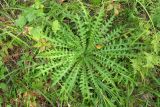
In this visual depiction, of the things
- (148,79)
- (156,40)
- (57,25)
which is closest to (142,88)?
(148,79)

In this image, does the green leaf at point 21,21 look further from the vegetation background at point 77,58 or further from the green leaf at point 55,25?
the green leaf at point 55,25

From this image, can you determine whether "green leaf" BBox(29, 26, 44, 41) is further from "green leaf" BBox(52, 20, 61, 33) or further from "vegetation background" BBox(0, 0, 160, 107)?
"green leaf" BBox(52, 20, 61, 33)

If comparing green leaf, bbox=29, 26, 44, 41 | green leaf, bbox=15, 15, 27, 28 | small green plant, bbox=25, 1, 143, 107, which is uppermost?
green leaf, bbox=15, 15, 27, 28

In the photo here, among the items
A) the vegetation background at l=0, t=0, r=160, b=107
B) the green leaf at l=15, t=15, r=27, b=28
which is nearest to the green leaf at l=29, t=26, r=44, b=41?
the vegetation background at l=0, t=0, r=160, b=107

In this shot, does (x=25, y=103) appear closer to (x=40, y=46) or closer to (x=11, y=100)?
(x=11, y=100)

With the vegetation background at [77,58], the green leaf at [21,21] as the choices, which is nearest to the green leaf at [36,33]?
the vegetation background at [77,58]

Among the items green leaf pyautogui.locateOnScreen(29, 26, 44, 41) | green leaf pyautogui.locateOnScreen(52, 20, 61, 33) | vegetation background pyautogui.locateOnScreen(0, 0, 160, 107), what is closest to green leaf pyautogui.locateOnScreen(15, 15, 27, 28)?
vegetation background pyautogui.locateOnScreen(0, 0, 160, 107)

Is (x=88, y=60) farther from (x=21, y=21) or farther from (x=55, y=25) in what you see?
(x=21, y=21)

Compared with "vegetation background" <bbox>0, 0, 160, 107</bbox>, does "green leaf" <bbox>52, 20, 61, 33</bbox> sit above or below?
above

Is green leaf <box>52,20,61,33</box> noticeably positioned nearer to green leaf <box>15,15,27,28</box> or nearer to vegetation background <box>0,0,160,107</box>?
vegetation background <box>0,0,160,107</box>
